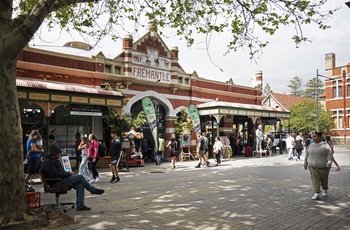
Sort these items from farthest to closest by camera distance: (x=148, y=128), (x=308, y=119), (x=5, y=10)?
(x=308, y=119), (x=148, y=128), (x=5, y=10)

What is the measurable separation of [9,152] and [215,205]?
444 centimetres

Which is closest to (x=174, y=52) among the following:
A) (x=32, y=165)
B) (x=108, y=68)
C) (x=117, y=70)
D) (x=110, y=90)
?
(x=117, y=70)

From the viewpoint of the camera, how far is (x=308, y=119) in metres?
42.7

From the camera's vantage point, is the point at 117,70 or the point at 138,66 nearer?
the point at 117,70

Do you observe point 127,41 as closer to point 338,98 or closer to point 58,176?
point 58,176

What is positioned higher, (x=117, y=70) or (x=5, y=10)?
(x=117, y=70)

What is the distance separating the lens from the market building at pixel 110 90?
585 inches

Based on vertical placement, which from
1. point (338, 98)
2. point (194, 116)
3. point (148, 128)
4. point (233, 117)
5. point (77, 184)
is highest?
point (338, 98)

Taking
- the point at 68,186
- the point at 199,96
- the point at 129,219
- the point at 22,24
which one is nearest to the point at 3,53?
the point at 22,24

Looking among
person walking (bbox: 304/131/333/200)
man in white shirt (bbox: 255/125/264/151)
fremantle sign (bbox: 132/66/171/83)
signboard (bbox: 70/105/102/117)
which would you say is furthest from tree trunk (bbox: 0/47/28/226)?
man in white shirt (bbox: 255/125/264/151)

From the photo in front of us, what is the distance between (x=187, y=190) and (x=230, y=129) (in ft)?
52.7

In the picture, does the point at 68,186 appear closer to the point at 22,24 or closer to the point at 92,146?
the point at 22,24

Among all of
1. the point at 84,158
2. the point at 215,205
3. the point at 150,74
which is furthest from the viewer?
the point at 150,74

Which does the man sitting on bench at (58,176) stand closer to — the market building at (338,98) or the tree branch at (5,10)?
the tree branch at (5,10)
